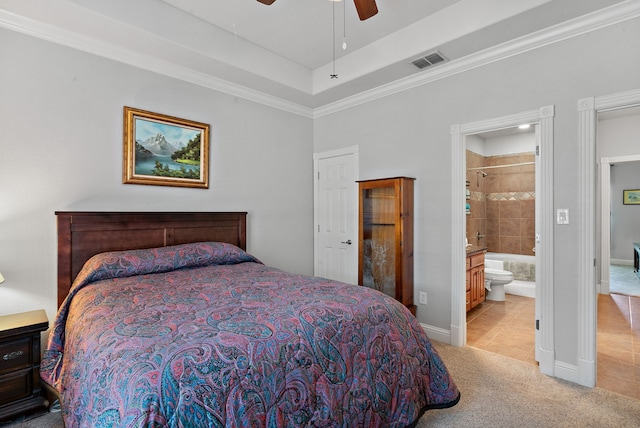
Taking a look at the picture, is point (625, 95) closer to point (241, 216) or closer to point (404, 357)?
point (404, 357)

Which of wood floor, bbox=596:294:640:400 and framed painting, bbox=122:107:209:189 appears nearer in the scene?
wood floor, bbox=596:294:640:400

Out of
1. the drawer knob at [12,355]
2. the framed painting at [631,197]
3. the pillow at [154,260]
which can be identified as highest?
the framed painting at [631,197]

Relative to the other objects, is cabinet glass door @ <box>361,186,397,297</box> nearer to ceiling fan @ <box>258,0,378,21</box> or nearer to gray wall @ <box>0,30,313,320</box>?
gray wall @ <box>0,30,313,320</box>

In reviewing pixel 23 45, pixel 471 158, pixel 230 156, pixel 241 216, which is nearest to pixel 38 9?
pixel 23 45

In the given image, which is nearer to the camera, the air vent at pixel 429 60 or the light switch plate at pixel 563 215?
the light switch plate at pixel 563 215

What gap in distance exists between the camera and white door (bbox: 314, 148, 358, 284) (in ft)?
13.3

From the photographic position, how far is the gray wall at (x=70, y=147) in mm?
2389

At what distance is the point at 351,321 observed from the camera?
1.60m

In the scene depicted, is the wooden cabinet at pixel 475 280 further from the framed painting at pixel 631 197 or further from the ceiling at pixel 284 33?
the framed painting at pixel 631 197

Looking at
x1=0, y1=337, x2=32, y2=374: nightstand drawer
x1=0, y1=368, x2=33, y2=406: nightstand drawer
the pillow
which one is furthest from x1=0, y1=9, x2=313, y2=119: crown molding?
x1=0, y1=368, x2=33, y2=406: nightstand drawer

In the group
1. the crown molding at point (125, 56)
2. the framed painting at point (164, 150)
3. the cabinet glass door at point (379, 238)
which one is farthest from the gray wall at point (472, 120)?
the framed painting at point (164, 150)

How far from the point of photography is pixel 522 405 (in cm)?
216

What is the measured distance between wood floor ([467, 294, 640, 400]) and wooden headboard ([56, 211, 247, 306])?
111 inches

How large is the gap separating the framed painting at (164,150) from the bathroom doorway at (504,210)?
3.70m
